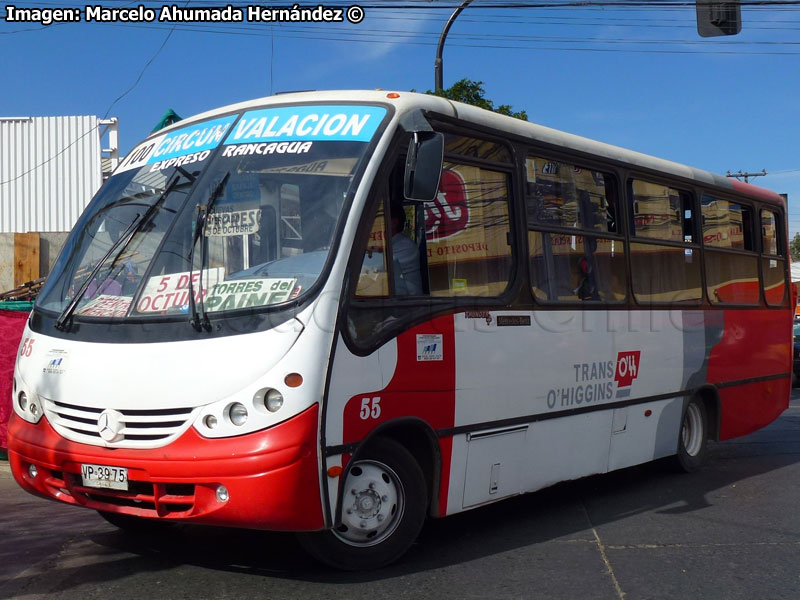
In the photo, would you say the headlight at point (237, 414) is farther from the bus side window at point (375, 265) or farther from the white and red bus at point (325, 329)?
the bus side window at point (375, 265)

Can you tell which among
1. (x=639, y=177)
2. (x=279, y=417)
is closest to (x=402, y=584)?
(x=279, y=417)

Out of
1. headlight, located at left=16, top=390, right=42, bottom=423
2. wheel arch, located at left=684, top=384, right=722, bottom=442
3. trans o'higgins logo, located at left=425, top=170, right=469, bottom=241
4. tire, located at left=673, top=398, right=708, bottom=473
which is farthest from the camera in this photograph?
wheel arch, located at left=684, top=384, right=722, bottom=442

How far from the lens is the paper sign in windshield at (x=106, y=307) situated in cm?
543

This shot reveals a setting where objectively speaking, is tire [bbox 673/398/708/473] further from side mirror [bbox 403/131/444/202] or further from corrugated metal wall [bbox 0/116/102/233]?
corrugated metal wall [bbox 0/116/102/233]

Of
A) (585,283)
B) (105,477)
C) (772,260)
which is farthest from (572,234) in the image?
(772,260)

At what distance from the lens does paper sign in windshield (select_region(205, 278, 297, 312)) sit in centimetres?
511

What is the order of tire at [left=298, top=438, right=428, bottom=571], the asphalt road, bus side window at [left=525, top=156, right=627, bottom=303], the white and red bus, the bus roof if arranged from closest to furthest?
the white and red bus
the asphalt road
tire at [left=298, top=438, right=428, bottom=571]
the bus roof
bus side window at [left=525, top=156, right=627, bottom=303]

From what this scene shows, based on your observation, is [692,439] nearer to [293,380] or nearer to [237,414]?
[293,380]

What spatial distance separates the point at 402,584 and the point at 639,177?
4.63m

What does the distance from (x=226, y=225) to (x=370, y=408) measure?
134cm

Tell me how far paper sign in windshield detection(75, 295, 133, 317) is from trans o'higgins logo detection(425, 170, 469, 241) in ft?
6.15

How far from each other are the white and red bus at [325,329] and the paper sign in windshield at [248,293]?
1 centimetres

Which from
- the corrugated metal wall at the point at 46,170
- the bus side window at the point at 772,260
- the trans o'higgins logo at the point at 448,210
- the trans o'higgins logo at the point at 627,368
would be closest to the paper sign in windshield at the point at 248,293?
the trans o'higgins logo at the point at 448,210

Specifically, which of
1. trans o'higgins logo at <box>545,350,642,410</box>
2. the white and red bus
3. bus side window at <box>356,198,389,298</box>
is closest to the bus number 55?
the white and red bus
